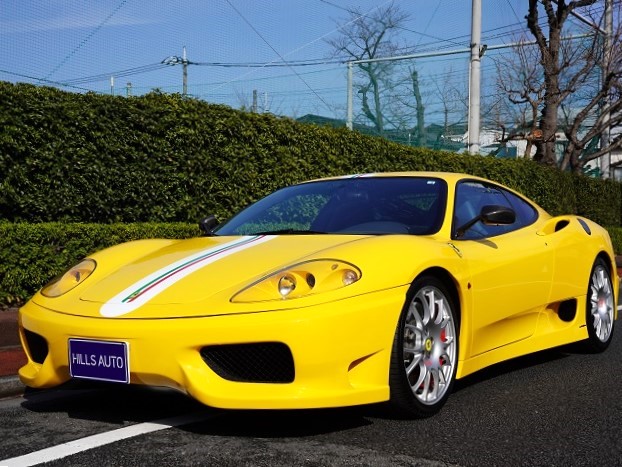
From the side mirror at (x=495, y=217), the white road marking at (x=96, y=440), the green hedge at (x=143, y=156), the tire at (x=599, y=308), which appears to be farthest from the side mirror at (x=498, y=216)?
the green hedge at (x=143, y=156)

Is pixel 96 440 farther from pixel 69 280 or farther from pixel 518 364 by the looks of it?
pixel 518 364

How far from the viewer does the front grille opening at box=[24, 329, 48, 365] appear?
3.84 m

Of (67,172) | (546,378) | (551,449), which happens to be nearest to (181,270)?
(551,449)

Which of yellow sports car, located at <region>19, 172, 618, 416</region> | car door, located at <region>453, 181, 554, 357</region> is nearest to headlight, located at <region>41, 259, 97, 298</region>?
yellow sports car, located at <region>19, 172, 618, 416</region>

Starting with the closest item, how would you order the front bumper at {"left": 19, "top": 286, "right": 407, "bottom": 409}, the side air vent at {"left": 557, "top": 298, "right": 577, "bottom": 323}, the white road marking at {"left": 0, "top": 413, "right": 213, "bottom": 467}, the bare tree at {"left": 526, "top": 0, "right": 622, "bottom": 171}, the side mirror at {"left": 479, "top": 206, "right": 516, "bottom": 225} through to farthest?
the white road marking at {"left": 0, "top": 413, "right": 213, "bottom": 467} < the front bumper at {"left": 19, "top": 286, "right": 407, "bottom": 409} < the side mirror at {"left": 479, "top": 206, "right": 516, "bottom": 225} < the side air vent at {"left": 557, "top": 298, "right": 577, "bottom": 323} < the bare tree at {"left": 526, "top": 0, "right": 622, "bottom": 171}

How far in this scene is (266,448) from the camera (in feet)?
10.7

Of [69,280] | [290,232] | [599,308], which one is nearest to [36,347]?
[69,280]

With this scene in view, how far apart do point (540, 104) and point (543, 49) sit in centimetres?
135

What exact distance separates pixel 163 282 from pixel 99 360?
0.49 metres

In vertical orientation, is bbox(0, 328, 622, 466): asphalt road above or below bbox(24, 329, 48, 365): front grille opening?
below

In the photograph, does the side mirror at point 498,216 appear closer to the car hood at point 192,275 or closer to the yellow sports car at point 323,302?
the yellow sports car at point 323,302

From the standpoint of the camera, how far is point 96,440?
3.40m

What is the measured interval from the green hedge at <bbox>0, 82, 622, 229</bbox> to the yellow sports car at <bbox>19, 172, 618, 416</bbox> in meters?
3.14

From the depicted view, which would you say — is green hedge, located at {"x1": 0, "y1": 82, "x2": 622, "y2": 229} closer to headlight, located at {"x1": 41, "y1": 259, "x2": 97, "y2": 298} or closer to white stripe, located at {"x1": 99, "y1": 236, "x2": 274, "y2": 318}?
headlight, located at {"x1": 41, "y1": 259, "x2": 97, "y2": 298}
